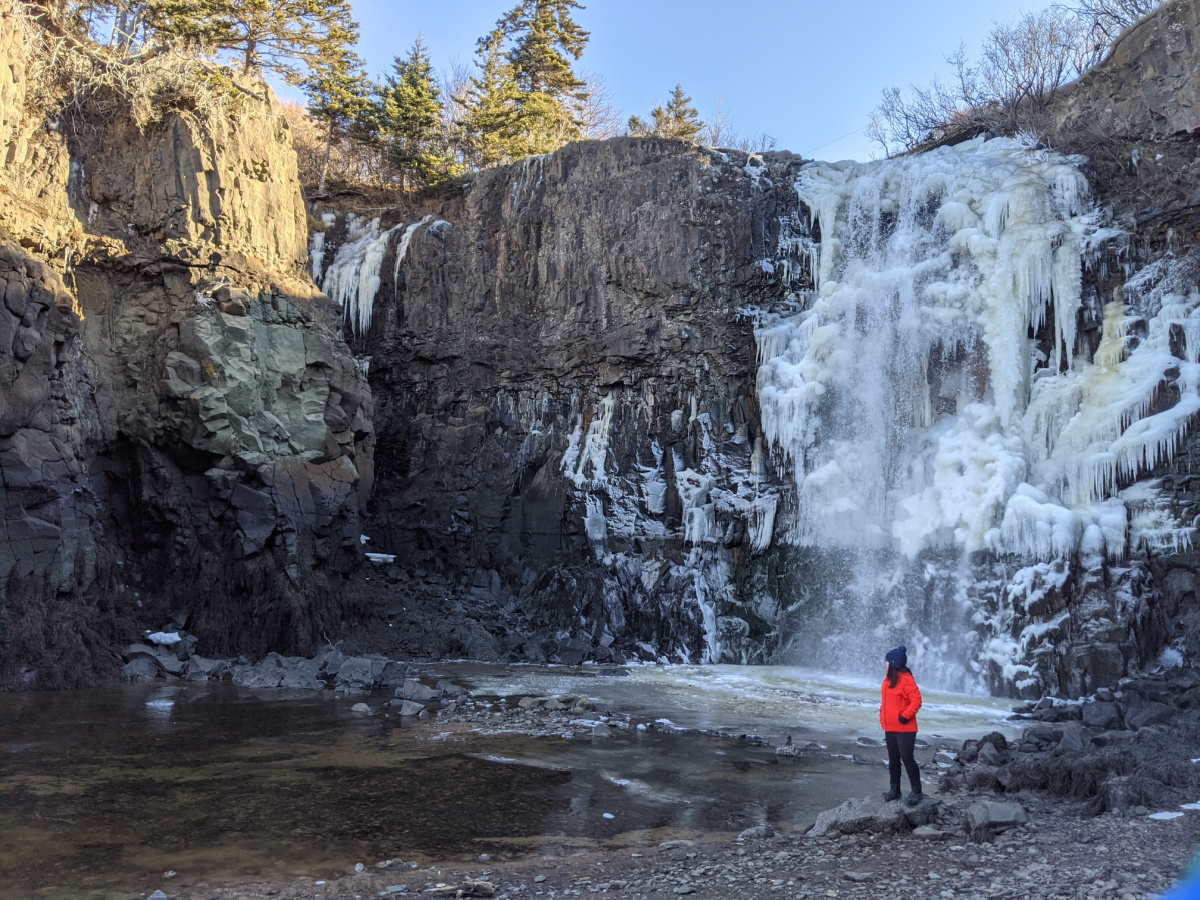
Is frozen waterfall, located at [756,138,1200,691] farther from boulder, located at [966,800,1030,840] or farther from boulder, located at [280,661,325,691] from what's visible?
boulder, located at [280,661,325,691]

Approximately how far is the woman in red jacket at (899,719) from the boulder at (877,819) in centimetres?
27

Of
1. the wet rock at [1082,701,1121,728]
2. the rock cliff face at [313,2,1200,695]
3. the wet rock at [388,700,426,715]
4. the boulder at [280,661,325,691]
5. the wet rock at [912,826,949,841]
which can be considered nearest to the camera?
the wet rock at [912,826,949,841]

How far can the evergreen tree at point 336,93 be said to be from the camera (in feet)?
92.9

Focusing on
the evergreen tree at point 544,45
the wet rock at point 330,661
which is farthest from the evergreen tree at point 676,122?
the wet rock at point 330,661

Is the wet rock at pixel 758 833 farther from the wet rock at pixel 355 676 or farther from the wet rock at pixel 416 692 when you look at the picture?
the wet rock at pixel 355 676

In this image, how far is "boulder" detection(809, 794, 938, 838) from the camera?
6559mm

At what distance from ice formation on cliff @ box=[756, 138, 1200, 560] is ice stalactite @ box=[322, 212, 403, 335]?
35.1 feet

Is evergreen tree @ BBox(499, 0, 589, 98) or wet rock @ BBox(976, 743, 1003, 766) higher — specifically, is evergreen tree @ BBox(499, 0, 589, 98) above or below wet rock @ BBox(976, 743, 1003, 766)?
above

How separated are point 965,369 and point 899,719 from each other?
509 inches

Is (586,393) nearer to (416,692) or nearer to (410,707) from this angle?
(416,692)

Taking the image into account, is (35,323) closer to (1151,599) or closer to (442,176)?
(442,176)

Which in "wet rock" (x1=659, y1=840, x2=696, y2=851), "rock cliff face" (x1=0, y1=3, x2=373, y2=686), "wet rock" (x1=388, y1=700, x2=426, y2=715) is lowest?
"wet rock" (x1=388, y1=700, x2=426, y2=715)

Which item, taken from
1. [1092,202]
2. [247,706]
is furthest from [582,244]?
[247,706]

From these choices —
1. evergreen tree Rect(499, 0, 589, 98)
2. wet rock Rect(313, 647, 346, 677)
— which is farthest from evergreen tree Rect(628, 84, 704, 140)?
wet rock Rect(313, 647, 346, 677)
